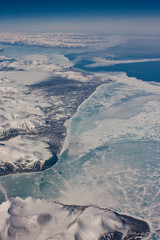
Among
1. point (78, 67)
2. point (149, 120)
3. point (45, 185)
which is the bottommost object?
point (45, 185)

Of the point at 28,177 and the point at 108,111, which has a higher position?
the point at 108,111

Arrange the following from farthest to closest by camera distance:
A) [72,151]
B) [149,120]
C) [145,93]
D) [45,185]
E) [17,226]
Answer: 1. [145,93]
2. [149,120]
3. [72,151]
4. [45,185]
5. [17,226]

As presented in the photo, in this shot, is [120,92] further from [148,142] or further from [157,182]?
[157,182]

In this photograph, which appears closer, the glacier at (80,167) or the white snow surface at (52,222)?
the white snow surface at (52,222)

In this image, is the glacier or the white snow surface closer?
the white snow surface

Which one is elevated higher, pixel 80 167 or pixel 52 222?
pixel 80 167

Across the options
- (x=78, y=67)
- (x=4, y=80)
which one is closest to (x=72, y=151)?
(x=4, y=80)

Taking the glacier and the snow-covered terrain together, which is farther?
the glacier

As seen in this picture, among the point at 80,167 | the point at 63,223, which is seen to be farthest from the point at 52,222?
the point at 80,167

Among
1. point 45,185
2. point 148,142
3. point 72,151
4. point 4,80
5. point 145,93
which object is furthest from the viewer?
point 4,80

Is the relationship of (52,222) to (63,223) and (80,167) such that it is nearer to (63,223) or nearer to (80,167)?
(63,223)

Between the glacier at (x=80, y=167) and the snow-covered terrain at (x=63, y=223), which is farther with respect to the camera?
the glacier at (x=80, y=167)
